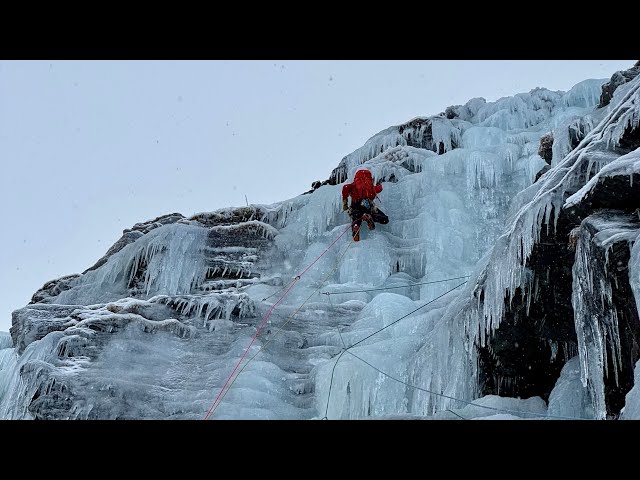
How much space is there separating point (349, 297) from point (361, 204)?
1799 millimetres

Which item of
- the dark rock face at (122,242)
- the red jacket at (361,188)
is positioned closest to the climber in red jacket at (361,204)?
the red jacket at (361,188)

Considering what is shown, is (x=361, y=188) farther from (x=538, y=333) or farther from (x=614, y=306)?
(x=614, y=306)

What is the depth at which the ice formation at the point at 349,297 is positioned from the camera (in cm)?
547

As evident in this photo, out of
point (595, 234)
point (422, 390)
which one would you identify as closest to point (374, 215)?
point (422, 390)

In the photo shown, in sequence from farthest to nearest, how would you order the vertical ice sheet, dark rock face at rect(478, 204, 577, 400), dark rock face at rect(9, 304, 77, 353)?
the vertical ice sheet → dark rock face at rect(9, 304, 77, 353) → dark rock face at rect(478, 204, 577, 400)

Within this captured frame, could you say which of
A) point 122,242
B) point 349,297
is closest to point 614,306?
point 349,297

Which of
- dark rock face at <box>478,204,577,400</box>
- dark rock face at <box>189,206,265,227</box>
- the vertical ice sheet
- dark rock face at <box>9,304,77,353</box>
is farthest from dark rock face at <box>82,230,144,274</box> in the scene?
dark rock face at <box>478,204,577,400</box>

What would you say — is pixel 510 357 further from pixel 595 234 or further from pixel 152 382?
pixel 152 382

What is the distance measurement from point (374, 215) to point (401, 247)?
650 mm

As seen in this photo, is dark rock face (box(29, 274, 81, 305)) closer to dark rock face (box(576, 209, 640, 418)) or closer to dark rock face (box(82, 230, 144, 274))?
dark rock face (box(82, 230, 144, 274))

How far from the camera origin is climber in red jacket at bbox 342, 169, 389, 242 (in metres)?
9.75

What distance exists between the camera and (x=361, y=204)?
33.0 ft
